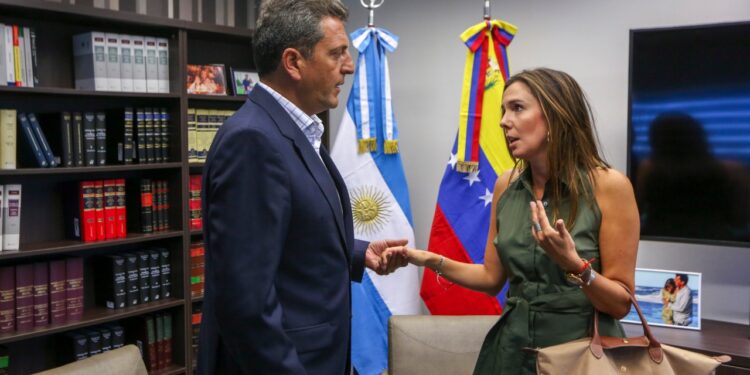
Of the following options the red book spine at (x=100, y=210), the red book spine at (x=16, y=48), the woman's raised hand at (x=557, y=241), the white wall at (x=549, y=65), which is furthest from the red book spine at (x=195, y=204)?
the woman's raised hand at (x=557, y=241)

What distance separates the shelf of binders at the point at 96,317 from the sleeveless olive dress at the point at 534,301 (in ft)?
6.09

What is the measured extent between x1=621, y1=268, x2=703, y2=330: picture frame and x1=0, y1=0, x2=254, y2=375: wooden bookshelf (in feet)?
6.73

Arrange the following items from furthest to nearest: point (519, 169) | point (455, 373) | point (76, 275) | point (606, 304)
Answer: point (76, 275)
point (455, 373)
point (519, 169)
point (606, 304)

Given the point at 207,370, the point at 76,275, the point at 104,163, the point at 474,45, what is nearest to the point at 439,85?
the point at 474,45

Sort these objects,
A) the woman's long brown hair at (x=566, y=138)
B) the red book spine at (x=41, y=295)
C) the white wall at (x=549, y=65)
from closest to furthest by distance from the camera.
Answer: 1. the woman's long brown hair at (x=566, y=138)
2. the red book spine at (x=41, y=295)
3. the white wall at (x=549, y=65)

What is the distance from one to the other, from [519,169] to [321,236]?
764 millimetres

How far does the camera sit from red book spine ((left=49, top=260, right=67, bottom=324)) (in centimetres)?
286

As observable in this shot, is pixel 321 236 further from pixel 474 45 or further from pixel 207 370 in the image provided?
pixel 474 45

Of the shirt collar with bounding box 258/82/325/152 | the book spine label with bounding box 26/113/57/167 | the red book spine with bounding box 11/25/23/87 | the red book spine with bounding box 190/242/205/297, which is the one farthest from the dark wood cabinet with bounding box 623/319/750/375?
the red book spine with bounding box 11/25/23/87

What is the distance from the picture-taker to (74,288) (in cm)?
294

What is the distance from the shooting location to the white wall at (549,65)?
2.90 m

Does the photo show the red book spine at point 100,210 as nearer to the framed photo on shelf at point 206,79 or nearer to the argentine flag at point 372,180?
the framed photo on shelf at point 206,79

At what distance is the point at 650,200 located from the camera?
2.76 metres

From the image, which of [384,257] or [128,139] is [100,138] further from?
[384,257]
